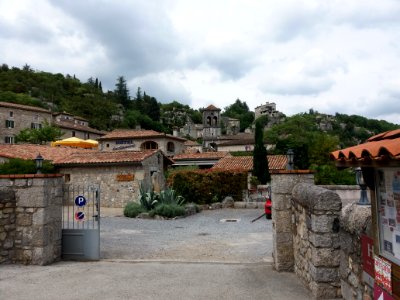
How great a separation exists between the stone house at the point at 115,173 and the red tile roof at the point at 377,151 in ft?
60.2

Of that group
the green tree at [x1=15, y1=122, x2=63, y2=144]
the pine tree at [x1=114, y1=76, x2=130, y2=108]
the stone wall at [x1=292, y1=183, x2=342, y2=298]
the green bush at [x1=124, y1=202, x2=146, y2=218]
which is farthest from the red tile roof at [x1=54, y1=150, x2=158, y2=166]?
the pine tree at [x1=114, y1=76, x2=130, y2=108]

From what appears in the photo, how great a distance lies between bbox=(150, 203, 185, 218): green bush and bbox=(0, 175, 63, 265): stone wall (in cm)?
893

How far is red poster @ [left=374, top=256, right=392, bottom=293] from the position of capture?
9.50 feet

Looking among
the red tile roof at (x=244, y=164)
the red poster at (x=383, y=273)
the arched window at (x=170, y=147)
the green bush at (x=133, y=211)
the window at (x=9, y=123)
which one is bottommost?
the green bush at (x=133, y=211)

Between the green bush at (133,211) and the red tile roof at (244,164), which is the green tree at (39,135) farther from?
the green bush at (133,211)

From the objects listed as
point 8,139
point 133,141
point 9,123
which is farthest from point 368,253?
point 9,123

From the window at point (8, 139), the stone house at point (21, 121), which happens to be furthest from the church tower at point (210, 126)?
the window at point (8, 139)

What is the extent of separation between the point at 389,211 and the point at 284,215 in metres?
4.12

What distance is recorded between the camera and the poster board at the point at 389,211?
2.70 m

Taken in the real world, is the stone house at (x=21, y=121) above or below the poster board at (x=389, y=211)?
above

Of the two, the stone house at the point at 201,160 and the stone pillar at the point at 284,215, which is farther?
the stone house at the point at 201,160

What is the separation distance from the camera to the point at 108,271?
7.01m

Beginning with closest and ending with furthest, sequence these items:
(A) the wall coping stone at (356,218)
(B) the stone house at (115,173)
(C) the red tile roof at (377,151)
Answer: (C) the red tile roof at (377,151), (A) the wall coping stone at (356,218), (B) the stone house at (115,173)

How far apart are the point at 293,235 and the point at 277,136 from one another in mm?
52195
